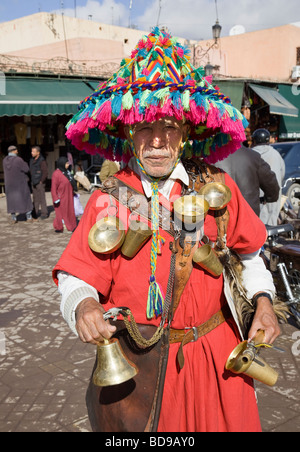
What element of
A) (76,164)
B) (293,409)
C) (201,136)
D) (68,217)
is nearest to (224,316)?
(201,136)

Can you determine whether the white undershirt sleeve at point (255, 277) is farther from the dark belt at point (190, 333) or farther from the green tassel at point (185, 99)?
the green tassel at point (185, 99)

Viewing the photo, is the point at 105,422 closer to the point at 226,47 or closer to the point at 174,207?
the point at 174,207

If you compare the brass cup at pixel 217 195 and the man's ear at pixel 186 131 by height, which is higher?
the man's ear at pixel 186 131

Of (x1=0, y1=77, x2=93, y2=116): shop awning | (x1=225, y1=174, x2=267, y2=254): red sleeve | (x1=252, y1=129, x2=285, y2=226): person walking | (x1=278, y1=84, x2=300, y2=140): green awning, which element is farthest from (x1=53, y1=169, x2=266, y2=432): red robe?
(x1=278, y1=84, x2=300, y2=140): green awning

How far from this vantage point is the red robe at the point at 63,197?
980cm

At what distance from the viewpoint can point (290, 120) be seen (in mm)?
21078

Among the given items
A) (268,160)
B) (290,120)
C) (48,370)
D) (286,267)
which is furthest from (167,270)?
(290,120)

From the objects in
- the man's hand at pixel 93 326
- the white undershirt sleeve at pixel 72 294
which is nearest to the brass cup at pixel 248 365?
the man's hand at pixel 93 326

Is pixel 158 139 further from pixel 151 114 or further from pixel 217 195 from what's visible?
pixel 217 195

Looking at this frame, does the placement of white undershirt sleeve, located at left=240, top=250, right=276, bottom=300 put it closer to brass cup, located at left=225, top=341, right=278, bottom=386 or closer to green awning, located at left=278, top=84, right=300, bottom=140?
brass cup, located at left=225, top=341, right=278, bottom=386

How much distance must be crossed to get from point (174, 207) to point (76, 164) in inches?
687

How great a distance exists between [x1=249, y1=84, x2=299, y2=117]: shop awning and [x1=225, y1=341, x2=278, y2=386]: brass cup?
18.0 meters

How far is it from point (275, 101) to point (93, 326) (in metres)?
19.3

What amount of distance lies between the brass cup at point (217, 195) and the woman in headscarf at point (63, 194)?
808cm
